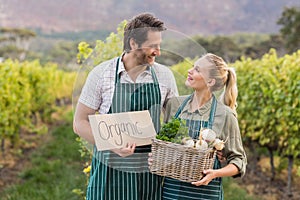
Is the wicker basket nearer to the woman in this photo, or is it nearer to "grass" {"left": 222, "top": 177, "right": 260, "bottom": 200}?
the woman

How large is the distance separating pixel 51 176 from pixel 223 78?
14.8ft

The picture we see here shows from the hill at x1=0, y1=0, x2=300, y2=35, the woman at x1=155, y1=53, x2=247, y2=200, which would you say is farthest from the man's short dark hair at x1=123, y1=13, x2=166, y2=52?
the hill at x1=0, y1=0, x2=300, y2=35

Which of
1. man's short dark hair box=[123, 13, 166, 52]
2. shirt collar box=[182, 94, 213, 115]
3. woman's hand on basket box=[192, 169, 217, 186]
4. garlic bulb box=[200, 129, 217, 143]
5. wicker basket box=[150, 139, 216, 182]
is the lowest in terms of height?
woman's hand on basket box=[192, 169, 217, 186]

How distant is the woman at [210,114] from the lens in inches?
92.4

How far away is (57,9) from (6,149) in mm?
102501

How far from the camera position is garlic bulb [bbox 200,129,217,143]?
2205 mm

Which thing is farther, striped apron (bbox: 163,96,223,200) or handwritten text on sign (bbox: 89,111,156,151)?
striped apron (bbox: 163,96,223,200)

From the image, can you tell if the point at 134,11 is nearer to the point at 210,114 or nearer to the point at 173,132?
the point at 210,114

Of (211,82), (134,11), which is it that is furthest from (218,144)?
(134,11)

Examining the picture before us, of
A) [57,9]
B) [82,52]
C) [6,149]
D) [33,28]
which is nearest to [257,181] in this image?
[82,52]

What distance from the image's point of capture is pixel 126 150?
2.22m

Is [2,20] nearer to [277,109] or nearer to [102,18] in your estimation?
[102,18]

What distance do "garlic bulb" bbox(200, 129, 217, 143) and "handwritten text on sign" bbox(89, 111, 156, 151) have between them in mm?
241

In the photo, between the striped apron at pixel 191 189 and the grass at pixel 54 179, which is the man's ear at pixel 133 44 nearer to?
the striped apron at pixel 191 189
